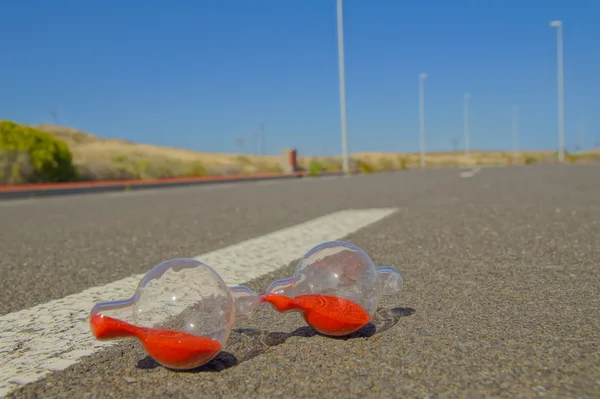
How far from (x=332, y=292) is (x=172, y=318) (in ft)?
1.55

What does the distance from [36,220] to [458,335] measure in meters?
5.99

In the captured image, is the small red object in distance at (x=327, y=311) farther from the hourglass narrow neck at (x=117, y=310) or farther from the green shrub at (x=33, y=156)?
the green shrub at (x=33, y=156)

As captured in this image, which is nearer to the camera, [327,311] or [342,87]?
[327,311]

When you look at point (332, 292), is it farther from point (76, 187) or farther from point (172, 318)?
point (76, 187)

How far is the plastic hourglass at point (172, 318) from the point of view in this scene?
1384mm

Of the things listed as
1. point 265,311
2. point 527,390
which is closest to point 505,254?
point 265,311

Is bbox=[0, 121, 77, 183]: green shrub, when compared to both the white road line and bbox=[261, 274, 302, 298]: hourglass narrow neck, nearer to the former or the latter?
the white road line

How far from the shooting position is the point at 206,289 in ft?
4.75

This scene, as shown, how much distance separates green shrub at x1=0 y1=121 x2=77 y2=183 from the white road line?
18.7 m

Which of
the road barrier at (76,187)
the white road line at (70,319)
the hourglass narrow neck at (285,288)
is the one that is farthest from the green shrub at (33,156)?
the hourglass narrow neck at (285,288)

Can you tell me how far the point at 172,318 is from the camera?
1405 millimetres

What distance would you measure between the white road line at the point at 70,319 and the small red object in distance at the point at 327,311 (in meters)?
0.51

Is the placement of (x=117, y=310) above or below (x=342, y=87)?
below

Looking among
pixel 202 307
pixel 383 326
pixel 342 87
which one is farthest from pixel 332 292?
pixel 342 87
